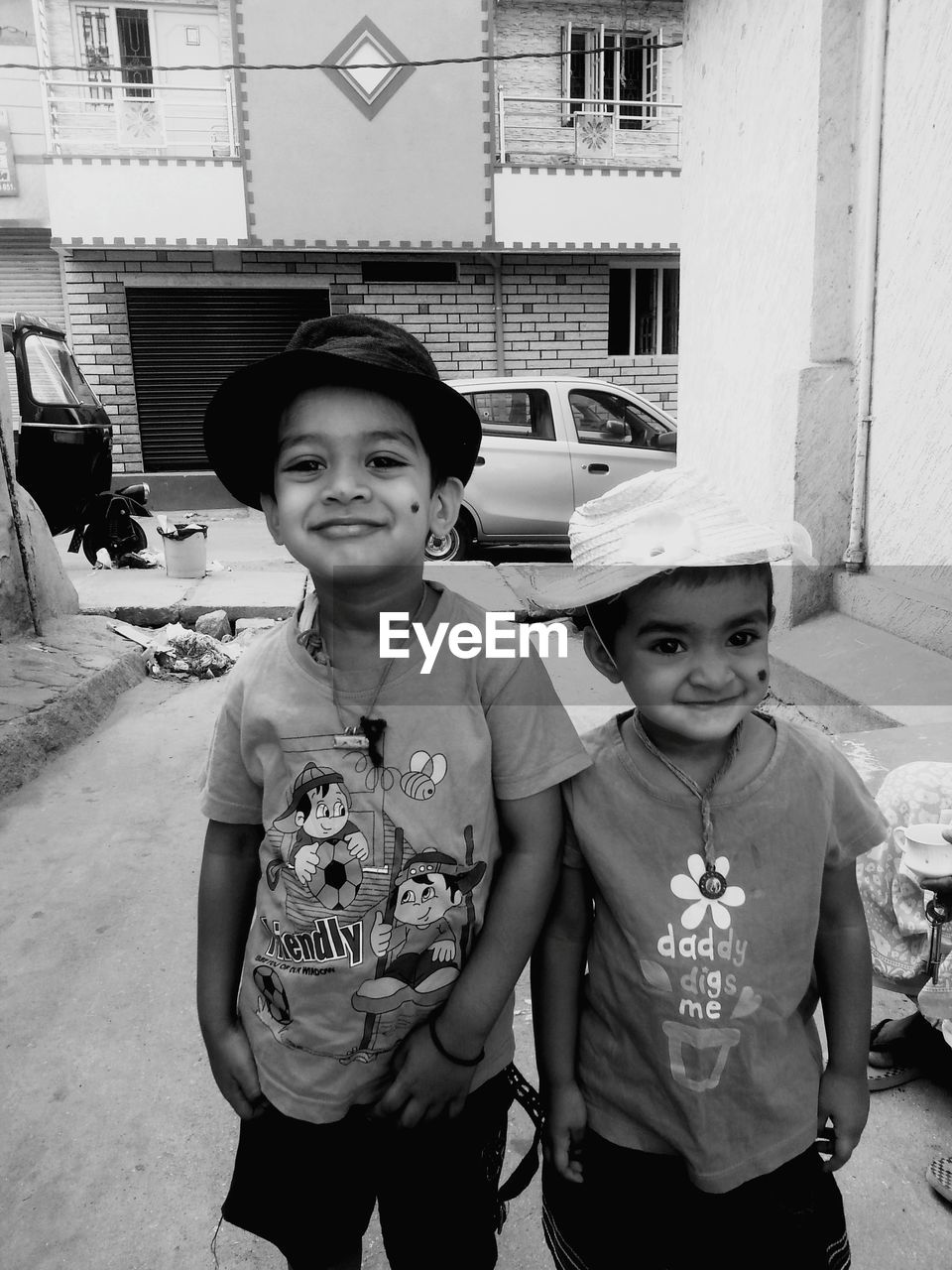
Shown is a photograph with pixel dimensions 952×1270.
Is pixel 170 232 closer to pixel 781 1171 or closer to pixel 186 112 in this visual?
pixel 186 112

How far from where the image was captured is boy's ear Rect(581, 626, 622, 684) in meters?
1.14

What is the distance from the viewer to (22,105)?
11.9 meters

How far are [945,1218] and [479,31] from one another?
1242 cm

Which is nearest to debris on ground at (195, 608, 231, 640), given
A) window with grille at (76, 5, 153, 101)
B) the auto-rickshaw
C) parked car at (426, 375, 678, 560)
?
the auto-rickshaw

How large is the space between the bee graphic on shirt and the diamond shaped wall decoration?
11.5 m

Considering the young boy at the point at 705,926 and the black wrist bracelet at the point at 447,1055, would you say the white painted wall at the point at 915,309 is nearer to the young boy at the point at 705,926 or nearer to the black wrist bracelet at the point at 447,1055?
the young boy at the point at 705,926

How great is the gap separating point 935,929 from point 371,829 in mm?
1208

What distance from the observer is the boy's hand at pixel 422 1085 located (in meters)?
1.06

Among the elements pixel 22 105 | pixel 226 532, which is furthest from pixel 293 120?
pixel 226 532

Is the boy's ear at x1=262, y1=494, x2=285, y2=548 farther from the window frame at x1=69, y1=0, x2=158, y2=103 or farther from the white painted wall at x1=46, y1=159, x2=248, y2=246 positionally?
the window frame at x1=69, y1=0, x2=158, y2=103

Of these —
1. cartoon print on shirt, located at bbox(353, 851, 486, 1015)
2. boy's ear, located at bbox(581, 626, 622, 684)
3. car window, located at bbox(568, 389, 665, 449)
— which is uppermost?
car window, located at bbox(568, 389, 665, 449)

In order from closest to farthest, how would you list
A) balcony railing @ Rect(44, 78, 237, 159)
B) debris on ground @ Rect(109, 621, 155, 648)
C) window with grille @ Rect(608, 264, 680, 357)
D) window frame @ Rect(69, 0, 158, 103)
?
debris on ground @ Rect(109, 621, 155, 648)
balcony railing @ Rect(44, 78, 237, 159)
window frame @ Rect(69, 0, 158, 103)
window with grille @ Rect(608, 264, 680, 357)

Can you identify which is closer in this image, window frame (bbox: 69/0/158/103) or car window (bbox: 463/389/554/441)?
car window (bbox: 463/389/554/441)

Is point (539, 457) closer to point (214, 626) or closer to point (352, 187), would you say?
point (214, 626)
